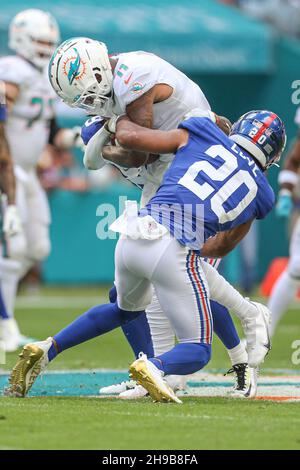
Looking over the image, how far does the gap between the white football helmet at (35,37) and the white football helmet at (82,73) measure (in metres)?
3.36

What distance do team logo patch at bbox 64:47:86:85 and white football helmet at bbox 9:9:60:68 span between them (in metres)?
3.46

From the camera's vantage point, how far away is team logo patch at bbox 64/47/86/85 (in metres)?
4.91

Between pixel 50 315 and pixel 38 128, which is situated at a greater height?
pixel 38 128

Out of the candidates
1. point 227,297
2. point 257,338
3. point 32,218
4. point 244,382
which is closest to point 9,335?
point 32,218

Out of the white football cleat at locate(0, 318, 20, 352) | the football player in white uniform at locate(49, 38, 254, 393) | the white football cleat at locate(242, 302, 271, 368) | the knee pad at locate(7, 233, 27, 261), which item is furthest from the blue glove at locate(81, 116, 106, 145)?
the knee pad at locate(7, 233, 27, 261)

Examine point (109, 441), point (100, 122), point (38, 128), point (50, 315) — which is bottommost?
point (50, 315)

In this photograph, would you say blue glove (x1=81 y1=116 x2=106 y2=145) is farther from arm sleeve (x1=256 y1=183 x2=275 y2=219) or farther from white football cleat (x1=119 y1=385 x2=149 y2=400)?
white football cleat (x1=119 y1=385 x2=149 y2=400)

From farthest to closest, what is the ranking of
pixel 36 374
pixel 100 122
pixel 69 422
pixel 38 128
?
1. pixel 38 128
2. pixel 100 122
3. pixel 36 374
4. pixel 69 422

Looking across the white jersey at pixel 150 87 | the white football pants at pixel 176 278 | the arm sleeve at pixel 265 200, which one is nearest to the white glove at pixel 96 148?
the white jersey at pixel 150 87

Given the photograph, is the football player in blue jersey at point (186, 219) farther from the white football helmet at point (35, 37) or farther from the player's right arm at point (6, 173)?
the white football helmet at point (35, 37)
